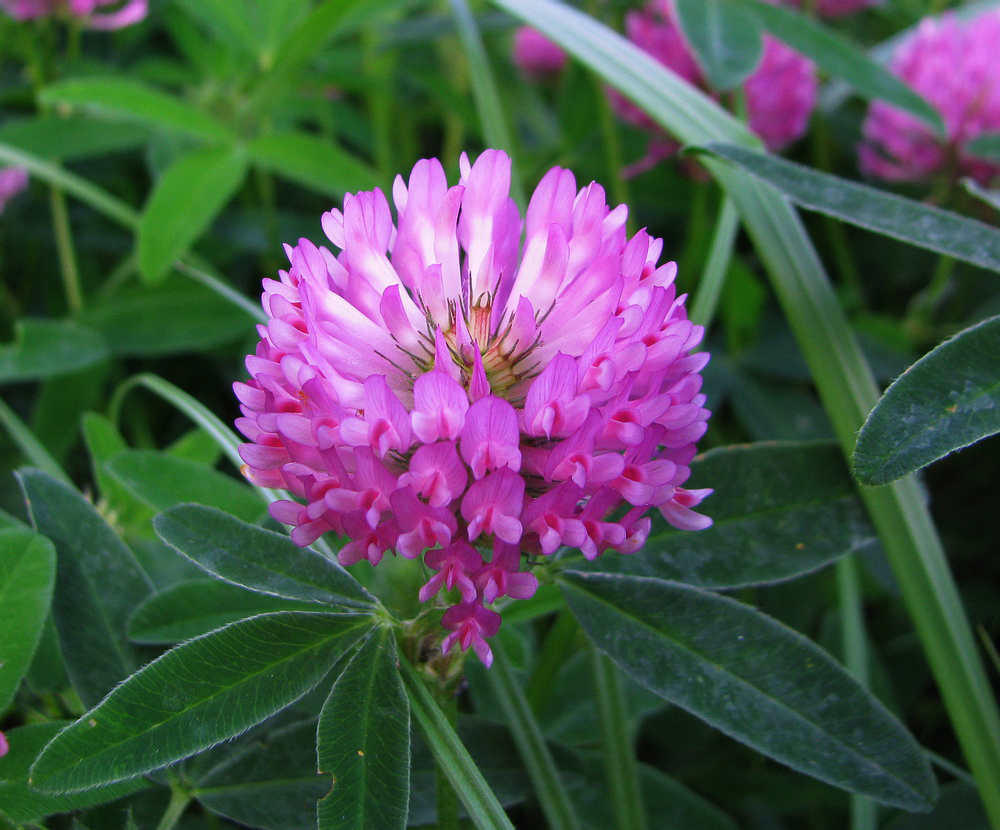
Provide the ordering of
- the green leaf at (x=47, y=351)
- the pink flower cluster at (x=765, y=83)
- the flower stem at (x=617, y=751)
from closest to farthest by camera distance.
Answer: the flower stem at (x=617, y=751) < the green leaf at (x=47, y=351) < the pink flower cluster at (x=765, y=83)

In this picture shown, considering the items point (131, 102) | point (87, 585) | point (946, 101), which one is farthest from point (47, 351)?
point (946, 101)

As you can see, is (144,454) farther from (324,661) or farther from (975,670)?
(975,670)

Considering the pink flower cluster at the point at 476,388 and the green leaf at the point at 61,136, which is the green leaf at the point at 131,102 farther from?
the pink flower cluster at the point at 476,388

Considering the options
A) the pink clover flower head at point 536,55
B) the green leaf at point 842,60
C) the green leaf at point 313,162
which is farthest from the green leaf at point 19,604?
the pink clover flower head at point 536,55

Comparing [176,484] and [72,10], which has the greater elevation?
[72,10]

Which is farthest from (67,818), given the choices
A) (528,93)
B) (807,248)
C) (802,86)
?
(528,93)

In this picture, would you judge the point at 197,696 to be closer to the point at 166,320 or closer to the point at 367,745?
the point at 367,745

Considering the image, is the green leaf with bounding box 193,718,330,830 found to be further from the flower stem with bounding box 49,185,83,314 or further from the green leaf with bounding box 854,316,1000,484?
the flower stem with bounding box 49,185,83,314
